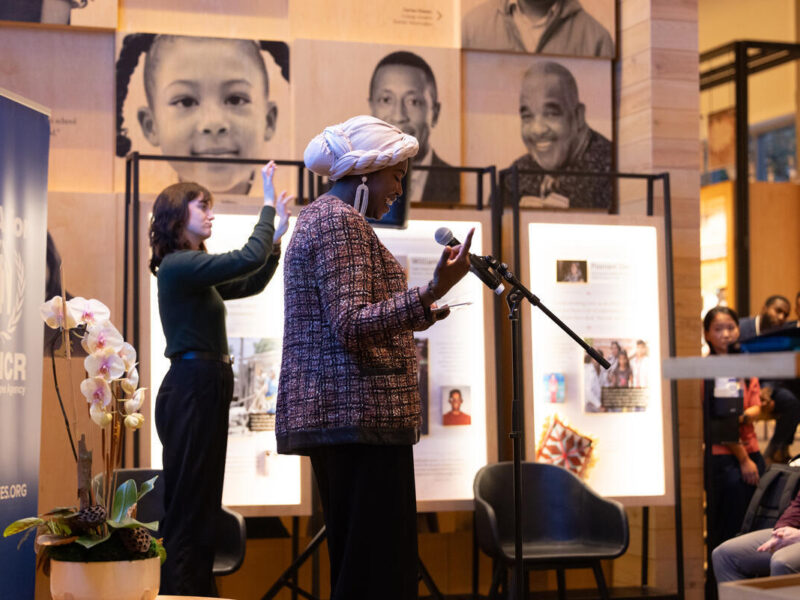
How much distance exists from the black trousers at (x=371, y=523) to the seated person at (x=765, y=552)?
1501 millimetres

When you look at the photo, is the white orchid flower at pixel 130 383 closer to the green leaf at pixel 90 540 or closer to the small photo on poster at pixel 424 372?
the green leaf at pixel 90 540

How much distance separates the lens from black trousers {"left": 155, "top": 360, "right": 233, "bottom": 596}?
3580 mm

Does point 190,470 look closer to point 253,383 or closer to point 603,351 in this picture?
point 253,383

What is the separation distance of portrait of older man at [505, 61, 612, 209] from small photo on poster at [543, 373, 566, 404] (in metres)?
0.94

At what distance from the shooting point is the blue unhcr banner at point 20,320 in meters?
3.11

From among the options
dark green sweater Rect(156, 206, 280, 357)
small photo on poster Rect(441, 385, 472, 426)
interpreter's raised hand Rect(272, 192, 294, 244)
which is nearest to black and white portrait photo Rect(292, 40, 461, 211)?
small photo on poster Rect(441, 385, 472, 426)

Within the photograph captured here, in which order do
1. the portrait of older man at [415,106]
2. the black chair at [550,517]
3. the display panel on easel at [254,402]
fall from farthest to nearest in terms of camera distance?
the portrait of older man at [415,106], the display panel on easel at [254,402], the black chair at [550,517]

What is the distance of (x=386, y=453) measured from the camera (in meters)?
2.46

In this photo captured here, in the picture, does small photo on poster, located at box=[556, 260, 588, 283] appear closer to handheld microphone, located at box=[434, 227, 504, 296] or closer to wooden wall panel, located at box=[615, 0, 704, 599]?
wooden wall panel, located at box=[615, 0, 704, 599]

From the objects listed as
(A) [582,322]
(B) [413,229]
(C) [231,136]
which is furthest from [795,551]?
(C) [231,136]

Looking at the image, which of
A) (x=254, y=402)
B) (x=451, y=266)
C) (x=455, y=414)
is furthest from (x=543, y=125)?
(x=451, y=266)

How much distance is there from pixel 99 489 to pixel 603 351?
322cm

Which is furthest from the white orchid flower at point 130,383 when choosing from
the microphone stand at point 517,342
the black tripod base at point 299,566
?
the black tripod base at point 299,566

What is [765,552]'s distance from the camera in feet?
12.3
